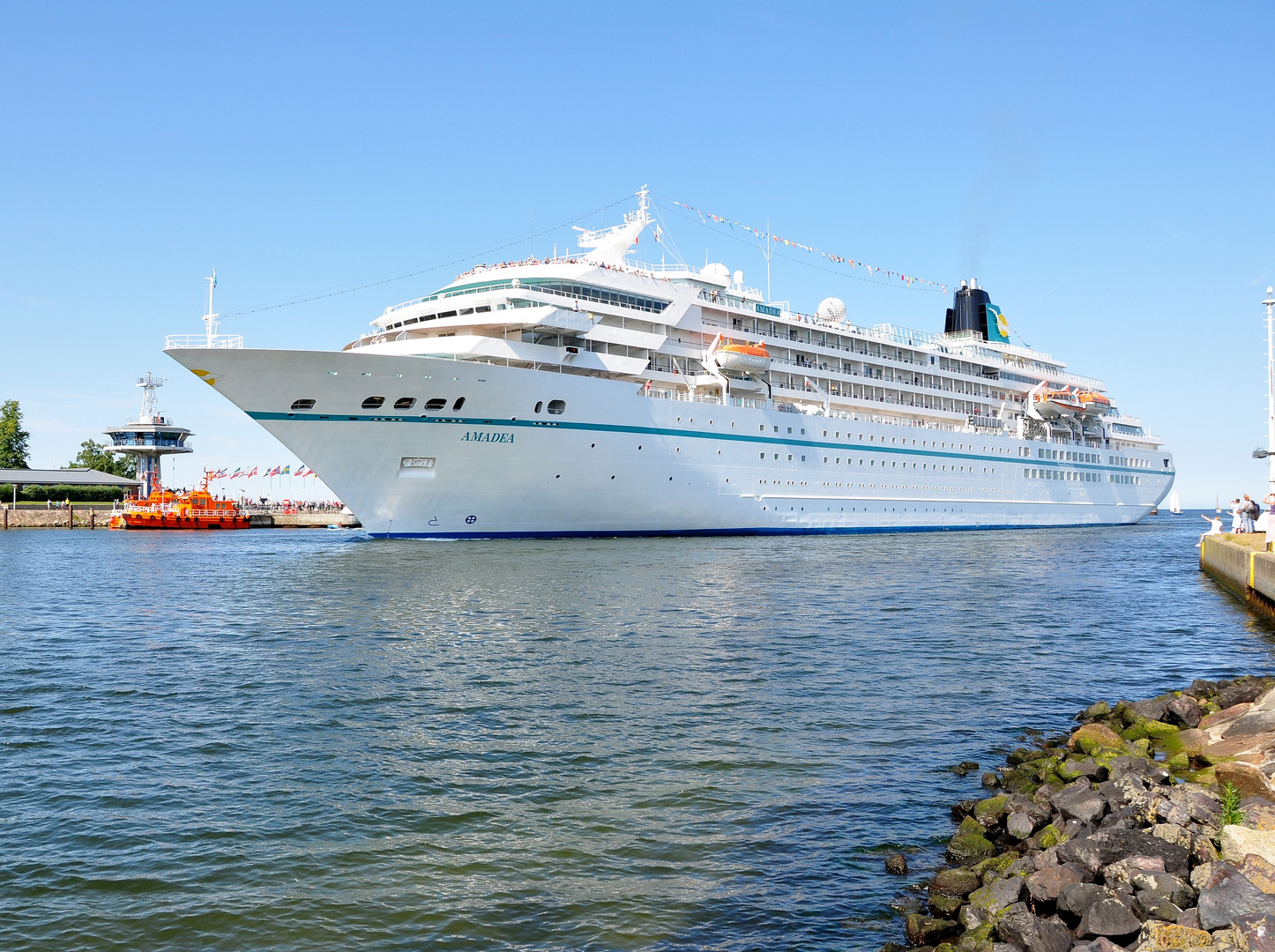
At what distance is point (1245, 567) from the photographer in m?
22.0

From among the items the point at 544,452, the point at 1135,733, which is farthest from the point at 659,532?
the point at 1135,733

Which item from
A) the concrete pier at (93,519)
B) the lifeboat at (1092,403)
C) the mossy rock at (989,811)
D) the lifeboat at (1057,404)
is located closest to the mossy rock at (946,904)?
the mossy rock at (989,811)

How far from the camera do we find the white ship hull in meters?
29.5

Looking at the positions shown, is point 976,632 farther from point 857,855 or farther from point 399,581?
point 399,581

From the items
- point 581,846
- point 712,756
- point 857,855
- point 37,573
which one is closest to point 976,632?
point 712,756

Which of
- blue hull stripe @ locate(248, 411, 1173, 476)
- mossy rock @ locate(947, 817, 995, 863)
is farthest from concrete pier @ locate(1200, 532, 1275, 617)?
blue hull stripe @ locate(248, 411, 1173, 476)

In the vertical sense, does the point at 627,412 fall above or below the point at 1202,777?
above

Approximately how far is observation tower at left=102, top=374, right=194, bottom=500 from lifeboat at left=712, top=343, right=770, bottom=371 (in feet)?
212

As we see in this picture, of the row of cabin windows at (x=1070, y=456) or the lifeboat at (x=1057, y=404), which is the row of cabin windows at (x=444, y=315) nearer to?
the lifeboat at (x=1057, y=404)

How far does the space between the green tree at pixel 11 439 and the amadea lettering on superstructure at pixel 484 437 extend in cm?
7722

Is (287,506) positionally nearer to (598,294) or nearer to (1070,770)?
(598,294)

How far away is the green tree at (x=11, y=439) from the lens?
281ft

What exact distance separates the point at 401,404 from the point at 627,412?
8.86 metres

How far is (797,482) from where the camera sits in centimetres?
4241
